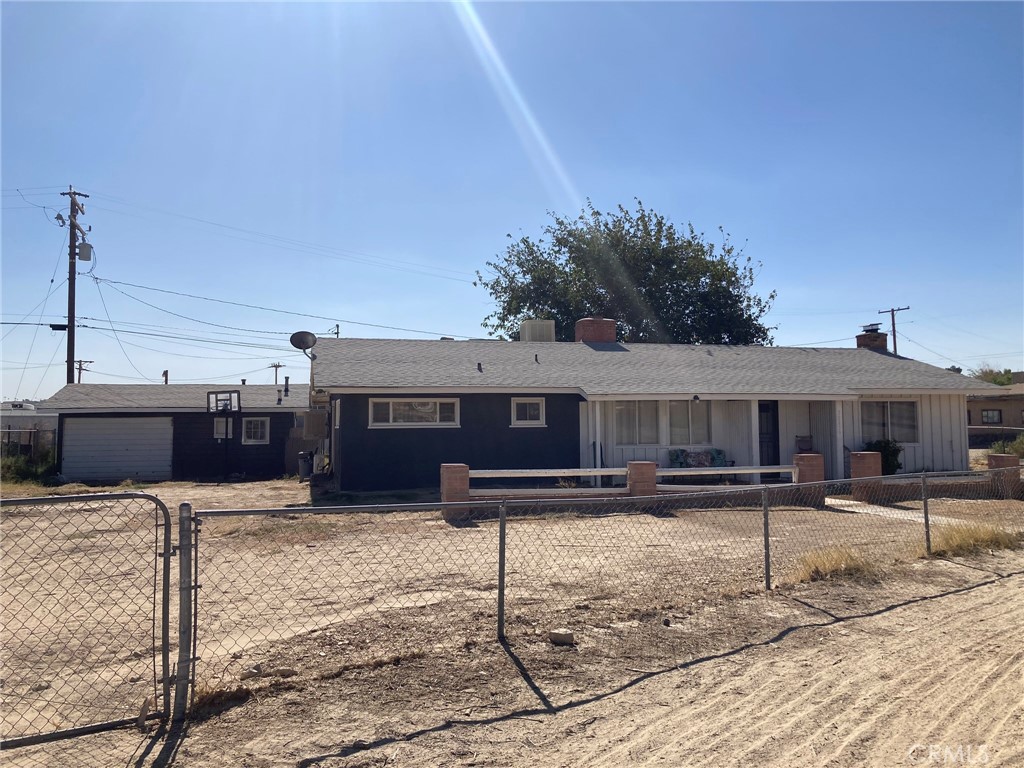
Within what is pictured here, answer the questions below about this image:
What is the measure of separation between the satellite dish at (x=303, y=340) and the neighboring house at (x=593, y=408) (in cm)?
36

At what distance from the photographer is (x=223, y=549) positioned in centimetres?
1034

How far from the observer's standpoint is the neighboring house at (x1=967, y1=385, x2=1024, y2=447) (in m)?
40.6

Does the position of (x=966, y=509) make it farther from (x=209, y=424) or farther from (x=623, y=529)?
(x=209, y=424)

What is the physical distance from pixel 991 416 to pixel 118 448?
150 ft

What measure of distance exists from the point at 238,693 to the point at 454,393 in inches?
510

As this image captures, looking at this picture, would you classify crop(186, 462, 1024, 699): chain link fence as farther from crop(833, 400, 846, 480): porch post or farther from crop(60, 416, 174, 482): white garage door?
crop(60, 416, 174, 482): white garage door

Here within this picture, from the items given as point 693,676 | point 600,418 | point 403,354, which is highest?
point 403,354

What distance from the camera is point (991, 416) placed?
44219 millimetres

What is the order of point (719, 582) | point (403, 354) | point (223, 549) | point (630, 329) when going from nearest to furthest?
point (719, 582) < point (223, 549) < point (403, 354) < point (630, 329)

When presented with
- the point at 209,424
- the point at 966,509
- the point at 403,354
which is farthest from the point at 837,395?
the point at 209,424

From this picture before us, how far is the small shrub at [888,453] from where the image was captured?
19234mm

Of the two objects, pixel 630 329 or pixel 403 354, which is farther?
pixel 630 329

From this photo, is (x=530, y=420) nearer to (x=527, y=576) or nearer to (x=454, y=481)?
(x=454, y=481)

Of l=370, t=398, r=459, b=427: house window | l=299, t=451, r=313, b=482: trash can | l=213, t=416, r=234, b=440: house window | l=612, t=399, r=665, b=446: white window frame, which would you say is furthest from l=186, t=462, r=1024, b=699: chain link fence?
l=213, t=416, r=234, b=440: house window
